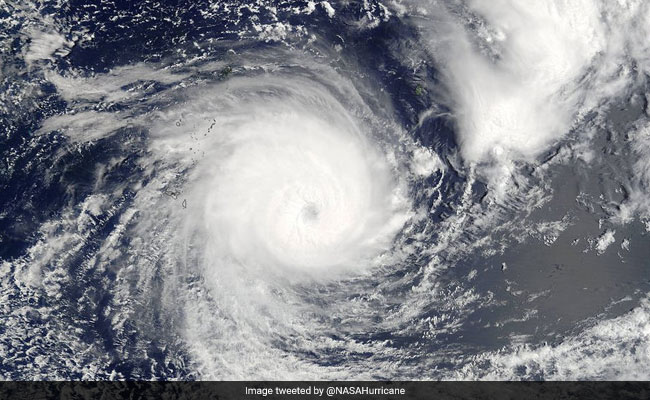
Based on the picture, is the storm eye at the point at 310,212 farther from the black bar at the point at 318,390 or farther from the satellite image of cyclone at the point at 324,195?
the black bar at the point at 318,390

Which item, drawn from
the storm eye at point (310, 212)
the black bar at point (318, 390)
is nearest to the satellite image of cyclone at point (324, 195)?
the storm eye at point (310, 212)

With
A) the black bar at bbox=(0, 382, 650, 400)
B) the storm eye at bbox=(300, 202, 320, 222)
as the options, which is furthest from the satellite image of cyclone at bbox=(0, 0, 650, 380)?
the black bar at bbox=(0, 382, 650, 400)

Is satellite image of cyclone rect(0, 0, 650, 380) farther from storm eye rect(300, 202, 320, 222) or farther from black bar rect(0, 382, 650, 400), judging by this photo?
black bar rect(0, 382, 650, 400)

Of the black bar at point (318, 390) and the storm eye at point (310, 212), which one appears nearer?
the storm eye at point (310, 212)

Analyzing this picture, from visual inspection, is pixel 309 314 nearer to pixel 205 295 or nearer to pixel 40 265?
pixel 205 295

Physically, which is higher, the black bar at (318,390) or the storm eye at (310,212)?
the storm eye at (310,212)

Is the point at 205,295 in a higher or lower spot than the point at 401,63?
lower

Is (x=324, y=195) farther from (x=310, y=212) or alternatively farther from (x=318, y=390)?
(x=318, y=390)

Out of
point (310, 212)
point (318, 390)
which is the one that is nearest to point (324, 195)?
point (310, 212)

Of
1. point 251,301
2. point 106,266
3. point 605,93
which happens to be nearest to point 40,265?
point 106,266
